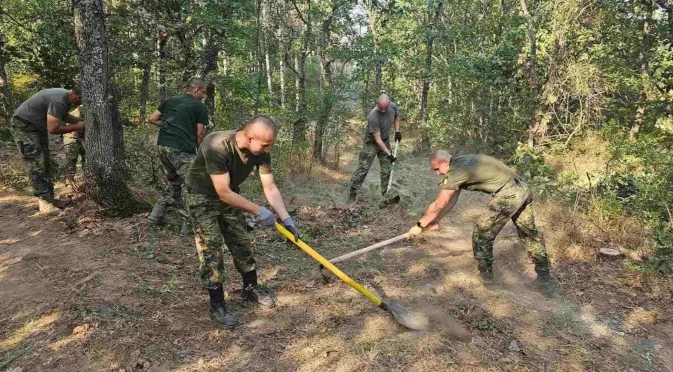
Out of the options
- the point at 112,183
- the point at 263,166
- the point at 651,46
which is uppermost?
the point at 651,46

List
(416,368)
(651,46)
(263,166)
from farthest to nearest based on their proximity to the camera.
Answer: (651,46)
(263,166)
(416,368)

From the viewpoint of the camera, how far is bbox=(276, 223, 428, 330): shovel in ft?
11.6

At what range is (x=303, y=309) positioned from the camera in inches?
150

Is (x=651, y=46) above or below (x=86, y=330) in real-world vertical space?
above

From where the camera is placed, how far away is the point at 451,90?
1448 centimetres

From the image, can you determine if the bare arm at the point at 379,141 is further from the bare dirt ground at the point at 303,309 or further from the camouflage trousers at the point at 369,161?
the bare dirt ground at the point at 303,309

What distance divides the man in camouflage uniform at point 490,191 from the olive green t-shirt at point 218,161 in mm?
1844

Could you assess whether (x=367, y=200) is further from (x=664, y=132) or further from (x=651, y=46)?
(x=651, y=46)

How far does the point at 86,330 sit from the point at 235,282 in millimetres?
1429

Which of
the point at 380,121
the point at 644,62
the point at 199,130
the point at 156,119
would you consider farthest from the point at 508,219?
the point at 644,62

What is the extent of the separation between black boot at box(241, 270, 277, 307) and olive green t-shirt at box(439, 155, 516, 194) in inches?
80.8

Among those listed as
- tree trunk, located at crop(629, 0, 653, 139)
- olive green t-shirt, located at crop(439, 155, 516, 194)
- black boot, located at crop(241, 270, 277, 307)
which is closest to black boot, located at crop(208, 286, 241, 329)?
black boot, located at crop(241, 270, 277, 307)

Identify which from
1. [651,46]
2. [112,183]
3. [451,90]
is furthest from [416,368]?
[451,90]

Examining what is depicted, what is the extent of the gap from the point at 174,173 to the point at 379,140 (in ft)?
11.8
